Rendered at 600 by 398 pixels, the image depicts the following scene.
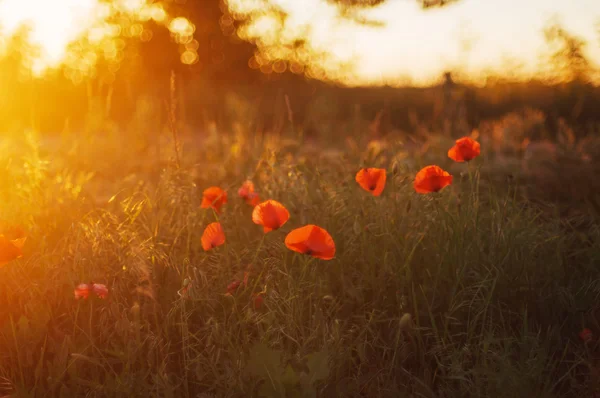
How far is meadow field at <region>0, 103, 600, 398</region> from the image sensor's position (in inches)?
70.6

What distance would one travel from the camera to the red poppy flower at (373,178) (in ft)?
7.02

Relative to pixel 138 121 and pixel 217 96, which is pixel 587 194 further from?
pixel 217 96

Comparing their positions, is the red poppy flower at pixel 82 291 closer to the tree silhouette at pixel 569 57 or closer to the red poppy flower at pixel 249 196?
the red poppy flower at pixel 249 196

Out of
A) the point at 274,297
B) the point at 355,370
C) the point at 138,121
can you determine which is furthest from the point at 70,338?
the point at 138,121

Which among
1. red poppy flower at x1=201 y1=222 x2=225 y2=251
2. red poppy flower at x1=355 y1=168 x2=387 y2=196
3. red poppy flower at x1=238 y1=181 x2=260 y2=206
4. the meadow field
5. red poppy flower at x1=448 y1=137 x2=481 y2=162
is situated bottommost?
the meadow field

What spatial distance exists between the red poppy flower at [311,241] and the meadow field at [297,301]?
0.50ft

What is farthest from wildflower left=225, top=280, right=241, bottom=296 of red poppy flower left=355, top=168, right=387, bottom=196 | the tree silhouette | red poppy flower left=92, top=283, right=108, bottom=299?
the tree silhouette

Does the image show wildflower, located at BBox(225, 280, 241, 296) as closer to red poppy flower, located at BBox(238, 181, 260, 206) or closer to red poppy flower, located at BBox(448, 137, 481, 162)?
red poppy flower, located at BBox(238, 181, 260, 206)

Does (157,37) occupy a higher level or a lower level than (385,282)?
higher

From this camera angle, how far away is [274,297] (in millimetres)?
1937

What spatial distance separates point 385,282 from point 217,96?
7.38 meters

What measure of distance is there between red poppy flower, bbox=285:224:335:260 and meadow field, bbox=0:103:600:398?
0.15 metres

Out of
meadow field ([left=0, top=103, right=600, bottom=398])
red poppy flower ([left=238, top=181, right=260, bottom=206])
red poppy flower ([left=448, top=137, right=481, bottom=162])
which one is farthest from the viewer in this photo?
red poppy flower ([left=238, top=181, right=260, bottom=206])

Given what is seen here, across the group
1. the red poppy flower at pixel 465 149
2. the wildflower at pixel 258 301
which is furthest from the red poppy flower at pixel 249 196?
the red poppy flower at pixel 465 149
